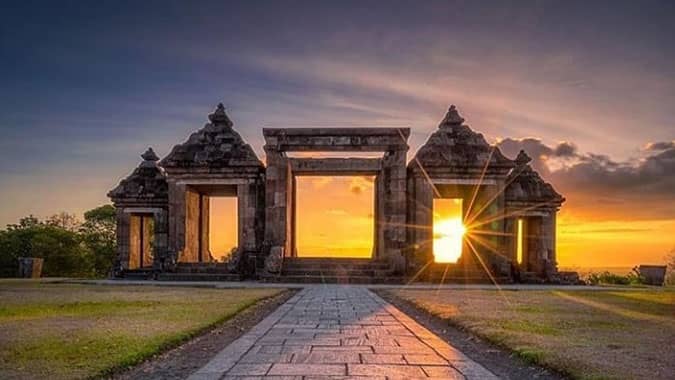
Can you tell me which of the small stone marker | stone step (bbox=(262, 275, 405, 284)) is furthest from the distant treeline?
stone step (bbox=(262, 275, 405, 284))

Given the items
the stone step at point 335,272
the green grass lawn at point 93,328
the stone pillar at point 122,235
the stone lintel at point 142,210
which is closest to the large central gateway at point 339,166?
the stone step at point 335,272

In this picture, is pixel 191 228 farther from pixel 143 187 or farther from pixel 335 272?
pixel 335 272

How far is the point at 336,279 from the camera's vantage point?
2248 centimetres

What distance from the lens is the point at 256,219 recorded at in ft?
84.2

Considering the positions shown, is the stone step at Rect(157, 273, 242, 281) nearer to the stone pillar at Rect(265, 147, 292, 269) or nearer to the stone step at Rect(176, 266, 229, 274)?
the stone step at Rect(176, 266, 229, 274)

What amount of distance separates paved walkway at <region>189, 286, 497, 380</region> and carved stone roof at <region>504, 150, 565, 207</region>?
17474 mm

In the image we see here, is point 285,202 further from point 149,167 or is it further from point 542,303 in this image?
point 542,303

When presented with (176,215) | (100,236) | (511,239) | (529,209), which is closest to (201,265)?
(176,215)

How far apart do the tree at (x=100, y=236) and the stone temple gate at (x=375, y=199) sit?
15.0 m

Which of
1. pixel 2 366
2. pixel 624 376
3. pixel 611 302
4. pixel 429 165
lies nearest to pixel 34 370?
pixel 2 366

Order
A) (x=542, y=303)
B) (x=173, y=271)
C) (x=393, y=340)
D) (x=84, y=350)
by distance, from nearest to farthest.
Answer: (x=84, y=350)
(x=393, y=340)
(x=542, y=303)
(x=173, y=271)

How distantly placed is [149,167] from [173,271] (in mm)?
6869

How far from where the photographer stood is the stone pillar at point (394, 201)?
2444 cm

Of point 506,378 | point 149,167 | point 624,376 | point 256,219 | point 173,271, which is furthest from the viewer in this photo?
point 149,167
